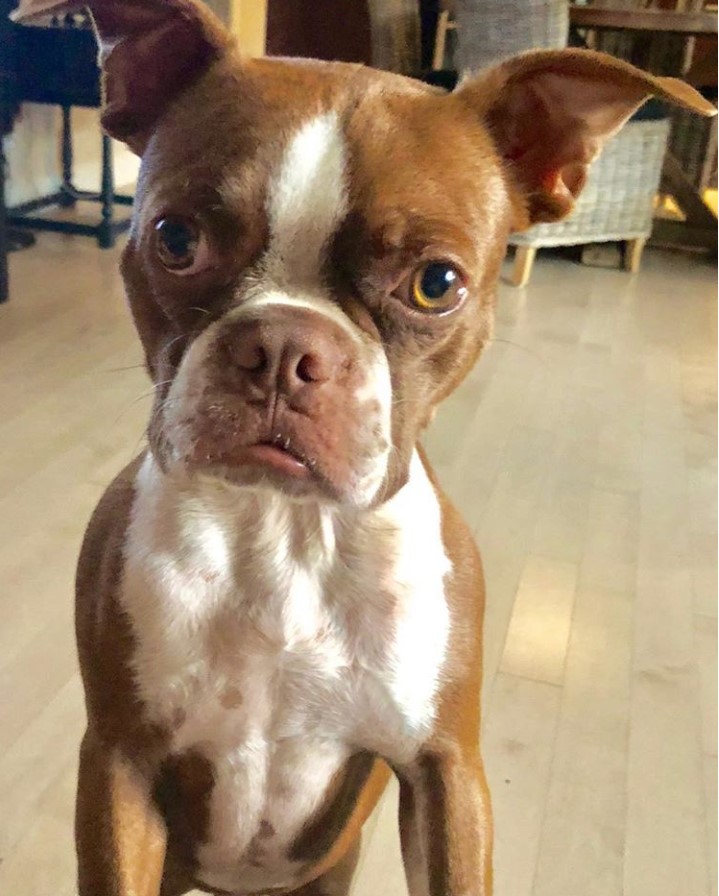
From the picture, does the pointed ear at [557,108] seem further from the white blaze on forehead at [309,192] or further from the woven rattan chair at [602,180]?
the woven rattan chair at [602,180]

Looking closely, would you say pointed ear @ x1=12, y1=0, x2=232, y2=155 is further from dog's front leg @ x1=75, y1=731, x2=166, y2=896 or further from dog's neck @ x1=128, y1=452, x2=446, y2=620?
dog's front leg @ x1=75, y1=731, x2=166, y2=896

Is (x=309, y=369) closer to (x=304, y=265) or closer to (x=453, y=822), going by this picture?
(x=304, y=265)

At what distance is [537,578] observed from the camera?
7.41ft

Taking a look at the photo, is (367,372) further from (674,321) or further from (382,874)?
(674,321)

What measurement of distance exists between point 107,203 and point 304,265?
12.6 feet

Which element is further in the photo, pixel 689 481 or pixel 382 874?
pixel 689 481

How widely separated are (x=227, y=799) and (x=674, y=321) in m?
3.69

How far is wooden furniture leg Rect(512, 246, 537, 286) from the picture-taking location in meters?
4.52

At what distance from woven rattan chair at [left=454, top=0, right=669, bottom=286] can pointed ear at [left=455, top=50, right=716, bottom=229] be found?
2981 mm

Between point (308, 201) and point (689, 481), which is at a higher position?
point (308, 201)

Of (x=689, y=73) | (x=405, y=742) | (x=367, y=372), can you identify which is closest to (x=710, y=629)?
(x=405, y=742)

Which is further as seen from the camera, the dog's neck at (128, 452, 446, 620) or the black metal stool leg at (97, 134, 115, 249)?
the black metal stool leg at (97, 134, 115, 249)

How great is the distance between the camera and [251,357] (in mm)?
897

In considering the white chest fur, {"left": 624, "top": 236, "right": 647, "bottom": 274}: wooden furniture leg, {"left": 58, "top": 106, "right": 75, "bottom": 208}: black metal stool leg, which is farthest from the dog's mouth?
{"left": 58, "top": 106, "right": 75, "bottom": 208}: black metal stool leg
